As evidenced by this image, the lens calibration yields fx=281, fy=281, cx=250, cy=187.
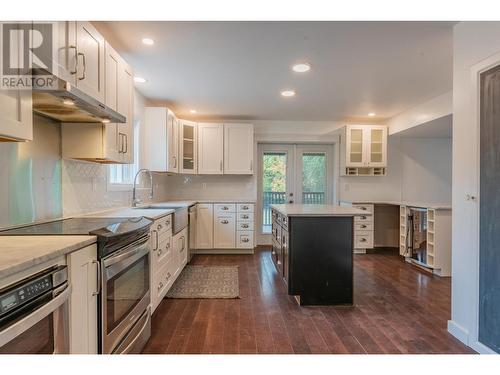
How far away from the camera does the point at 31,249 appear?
3.81 ft

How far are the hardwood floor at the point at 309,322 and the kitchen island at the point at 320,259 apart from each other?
137mm

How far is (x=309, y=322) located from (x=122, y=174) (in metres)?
2.64

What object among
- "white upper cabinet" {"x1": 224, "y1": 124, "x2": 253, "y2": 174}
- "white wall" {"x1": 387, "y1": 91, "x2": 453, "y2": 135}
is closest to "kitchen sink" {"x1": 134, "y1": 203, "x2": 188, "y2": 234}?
"white upper cabinet" {"x1": 224, "y1": 124, "x2": 253, "y2": 174}

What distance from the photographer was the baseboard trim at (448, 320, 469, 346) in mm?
2057

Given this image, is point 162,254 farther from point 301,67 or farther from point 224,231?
point 301,67

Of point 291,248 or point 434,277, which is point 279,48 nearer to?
point 291,248

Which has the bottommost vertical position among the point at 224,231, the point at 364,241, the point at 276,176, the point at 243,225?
the point at 364,241

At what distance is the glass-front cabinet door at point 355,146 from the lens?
5113 mm

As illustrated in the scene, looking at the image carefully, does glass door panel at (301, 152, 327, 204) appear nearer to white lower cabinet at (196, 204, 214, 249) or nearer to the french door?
the french door

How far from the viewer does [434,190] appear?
535 centimetres

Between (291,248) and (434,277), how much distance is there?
7.38 ft

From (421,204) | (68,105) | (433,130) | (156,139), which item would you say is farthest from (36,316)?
(433,130)

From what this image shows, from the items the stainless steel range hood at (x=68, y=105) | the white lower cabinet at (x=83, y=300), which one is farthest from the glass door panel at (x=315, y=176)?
the white lower cabinet at (x=83, y=300)

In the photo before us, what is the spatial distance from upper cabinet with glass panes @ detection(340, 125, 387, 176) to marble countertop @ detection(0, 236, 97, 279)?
15.2ft
